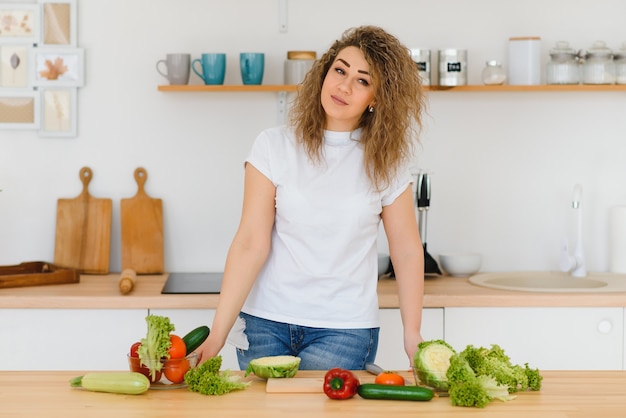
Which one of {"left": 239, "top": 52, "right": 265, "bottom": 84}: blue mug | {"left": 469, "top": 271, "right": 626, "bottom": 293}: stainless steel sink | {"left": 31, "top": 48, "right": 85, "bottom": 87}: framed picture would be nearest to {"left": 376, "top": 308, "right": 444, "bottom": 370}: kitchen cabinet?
{"left": 469, "top": 271, "right": 626, "bottom": 293}: stainless steel sink

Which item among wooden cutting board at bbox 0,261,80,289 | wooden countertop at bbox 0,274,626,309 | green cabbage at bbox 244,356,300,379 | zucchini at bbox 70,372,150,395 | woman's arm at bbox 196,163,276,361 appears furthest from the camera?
wooden cutting board at bbox 0,261,80,289

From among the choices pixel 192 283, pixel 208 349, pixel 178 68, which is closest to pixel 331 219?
pixel 208 349

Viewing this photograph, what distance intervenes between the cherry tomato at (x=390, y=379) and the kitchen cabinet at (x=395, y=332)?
4.06 ft

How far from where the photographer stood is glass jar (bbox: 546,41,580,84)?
11.8ft

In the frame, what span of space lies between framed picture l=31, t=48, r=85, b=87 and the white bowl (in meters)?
1.59

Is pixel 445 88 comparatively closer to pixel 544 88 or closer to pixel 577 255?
pixel 544 88

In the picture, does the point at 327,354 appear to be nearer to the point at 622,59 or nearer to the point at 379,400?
the point at 379,400

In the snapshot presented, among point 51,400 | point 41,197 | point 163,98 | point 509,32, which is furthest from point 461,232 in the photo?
→ point 51,400

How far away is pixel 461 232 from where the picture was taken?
12.5ft

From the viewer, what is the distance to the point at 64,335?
320 cm

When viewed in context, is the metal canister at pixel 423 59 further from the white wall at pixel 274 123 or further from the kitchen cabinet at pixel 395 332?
the kitchen cabinet at pixel 395 332

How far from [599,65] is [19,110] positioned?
228 centimetres

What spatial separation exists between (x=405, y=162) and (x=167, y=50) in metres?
1.41

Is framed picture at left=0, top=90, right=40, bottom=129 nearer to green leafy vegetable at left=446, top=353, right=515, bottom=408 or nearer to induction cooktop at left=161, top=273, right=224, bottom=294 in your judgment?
induction cooktop at left=161, top=273, right=224, bottom=294
